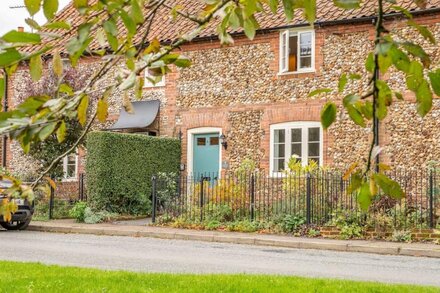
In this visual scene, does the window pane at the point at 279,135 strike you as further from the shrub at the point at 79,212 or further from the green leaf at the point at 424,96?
the green leaf at the point at 424,96

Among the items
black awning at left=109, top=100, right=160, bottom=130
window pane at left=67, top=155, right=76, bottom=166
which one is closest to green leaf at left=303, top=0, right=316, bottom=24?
black awning at left=109, top=100, right=160, bottom=130

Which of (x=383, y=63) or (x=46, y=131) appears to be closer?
(x=46, y=131)

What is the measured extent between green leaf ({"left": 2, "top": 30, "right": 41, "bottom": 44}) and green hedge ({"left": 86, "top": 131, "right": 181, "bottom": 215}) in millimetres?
18274

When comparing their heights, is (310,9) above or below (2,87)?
above

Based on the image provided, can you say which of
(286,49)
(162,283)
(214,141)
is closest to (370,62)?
(162,283)

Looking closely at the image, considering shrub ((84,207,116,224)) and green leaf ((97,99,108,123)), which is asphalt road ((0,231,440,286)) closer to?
shrub ((84,207,116,224))

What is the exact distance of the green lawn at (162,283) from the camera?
7.71 m

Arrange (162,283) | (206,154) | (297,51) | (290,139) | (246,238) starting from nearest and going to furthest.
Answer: (162,283)
(246,238)
(290,139)
(297,51)
(206,154)

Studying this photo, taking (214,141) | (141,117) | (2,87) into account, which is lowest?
(2,87)

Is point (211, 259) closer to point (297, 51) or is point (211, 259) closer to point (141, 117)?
point (297, 51)

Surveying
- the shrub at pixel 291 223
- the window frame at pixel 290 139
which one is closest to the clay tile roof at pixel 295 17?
the window frame at pixel 290 139

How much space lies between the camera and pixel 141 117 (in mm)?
23797

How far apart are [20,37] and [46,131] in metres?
0.29

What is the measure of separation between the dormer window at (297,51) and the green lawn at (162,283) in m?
13.1
